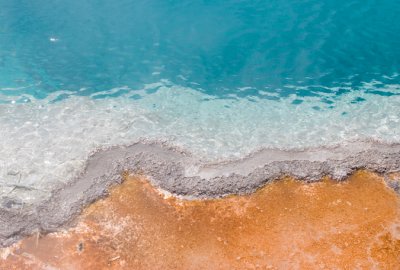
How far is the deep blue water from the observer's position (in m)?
27.0

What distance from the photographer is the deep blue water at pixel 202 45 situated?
88.7 feet

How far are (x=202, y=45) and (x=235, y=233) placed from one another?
17.0 meters

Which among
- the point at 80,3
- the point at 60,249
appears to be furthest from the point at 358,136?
the point at 80,3

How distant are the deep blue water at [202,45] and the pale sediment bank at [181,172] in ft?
20.6

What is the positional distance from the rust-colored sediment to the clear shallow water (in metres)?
3.59

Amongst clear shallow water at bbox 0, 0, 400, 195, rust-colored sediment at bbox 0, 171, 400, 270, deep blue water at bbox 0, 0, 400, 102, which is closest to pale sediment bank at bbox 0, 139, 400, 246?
rust-colored sediment at bbox 0, 171, 400, 270

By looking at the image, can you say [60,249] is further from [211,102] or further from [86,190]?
[211,102]

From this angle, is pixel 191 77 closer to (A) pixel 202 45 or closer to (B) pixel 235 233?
(A) pixel 202 45

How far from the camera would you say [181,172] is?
65.3 ft

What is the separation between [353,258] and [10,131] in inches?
768

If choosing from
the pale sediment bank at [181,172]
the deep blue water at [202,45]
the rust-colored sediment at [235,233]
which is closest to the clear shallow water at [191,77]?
the deep blue water at [202,45]

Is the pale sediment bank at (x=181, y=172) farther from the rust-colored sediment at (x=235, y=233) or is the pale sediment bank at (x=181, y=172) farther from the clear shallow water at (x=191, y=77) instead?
the clear shallow water at (x=191, y=77)

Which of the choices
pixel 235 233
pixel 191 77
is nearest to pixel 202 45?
pixel 191 77

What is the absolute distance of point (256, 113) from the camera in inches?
968
